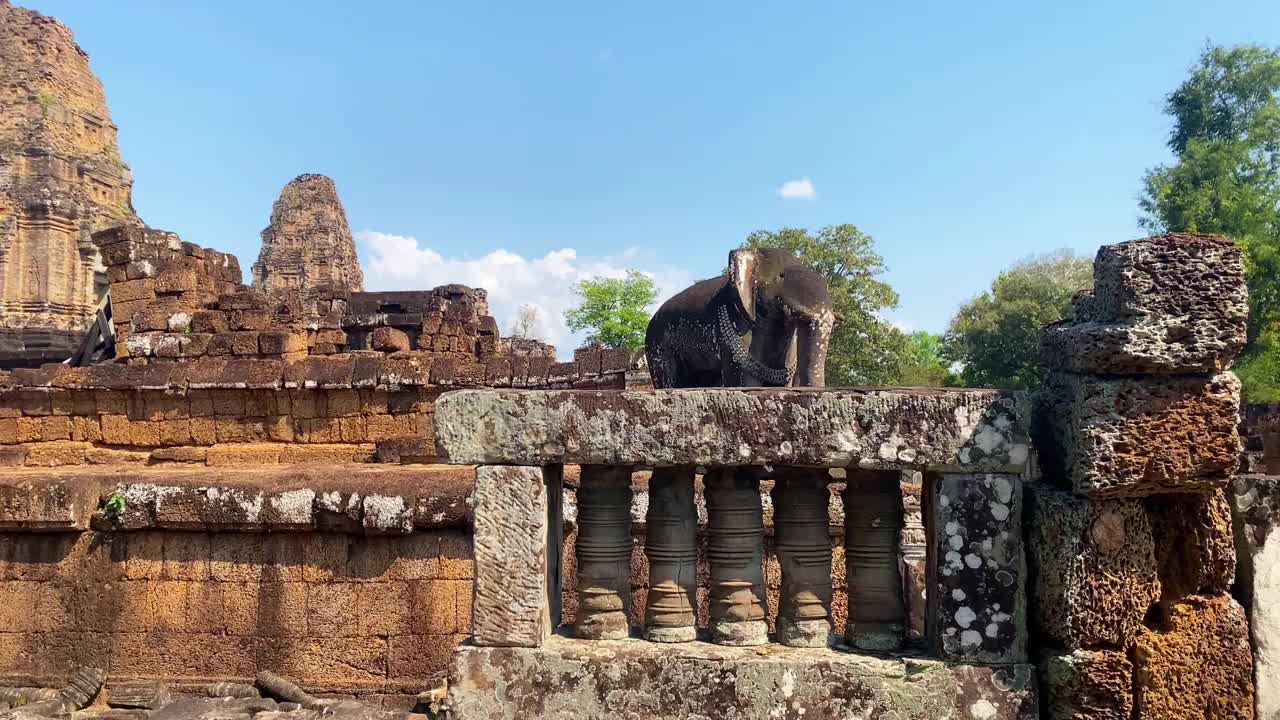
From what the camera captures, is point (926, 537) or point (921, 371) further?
point (921, 371)

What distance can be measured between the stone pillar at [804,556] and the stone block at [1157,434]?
2.92ft

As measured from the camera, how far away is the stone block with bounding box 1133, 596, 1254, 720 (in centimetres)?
271

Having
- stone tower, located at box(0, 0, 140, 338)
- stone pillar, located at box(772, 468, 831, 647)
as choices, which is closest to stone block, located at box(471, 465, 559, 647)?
stone pillar, located at box(772, 468, 831, 647)

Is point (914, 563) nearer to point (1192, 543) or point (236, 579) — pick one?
point (1192, 543)

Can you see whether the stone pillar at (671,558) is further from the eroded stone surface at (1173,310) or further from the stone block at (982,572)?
the eroded stone surface at (1173,310)

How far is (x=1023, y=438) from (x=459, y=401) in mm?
1977

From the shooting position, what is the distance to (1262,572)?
2.83 m

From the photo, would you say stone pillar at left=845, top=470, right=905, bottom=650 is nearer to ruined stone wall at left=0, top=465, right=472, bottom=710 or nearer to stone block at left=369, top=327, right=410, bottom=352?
ruined stone wall at left=0, top=465, right=472, bottom=710

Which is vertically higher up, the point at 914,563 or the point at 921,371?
the point at 921,371

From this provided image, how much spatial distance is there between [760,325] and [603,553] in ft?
11.2

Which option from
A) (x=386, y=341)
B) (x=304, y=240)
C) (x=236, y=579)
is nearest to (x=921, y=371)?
(x=304, y=240)

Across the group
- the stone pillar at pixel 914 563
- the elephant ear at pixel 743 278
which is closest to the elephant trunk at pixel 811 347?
the elephant ear at pixel 743 278

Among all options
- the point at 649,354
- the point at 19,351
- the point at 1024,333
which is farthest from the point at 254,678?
the point at 1024,333

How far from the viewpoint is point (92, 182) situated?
29094mm
